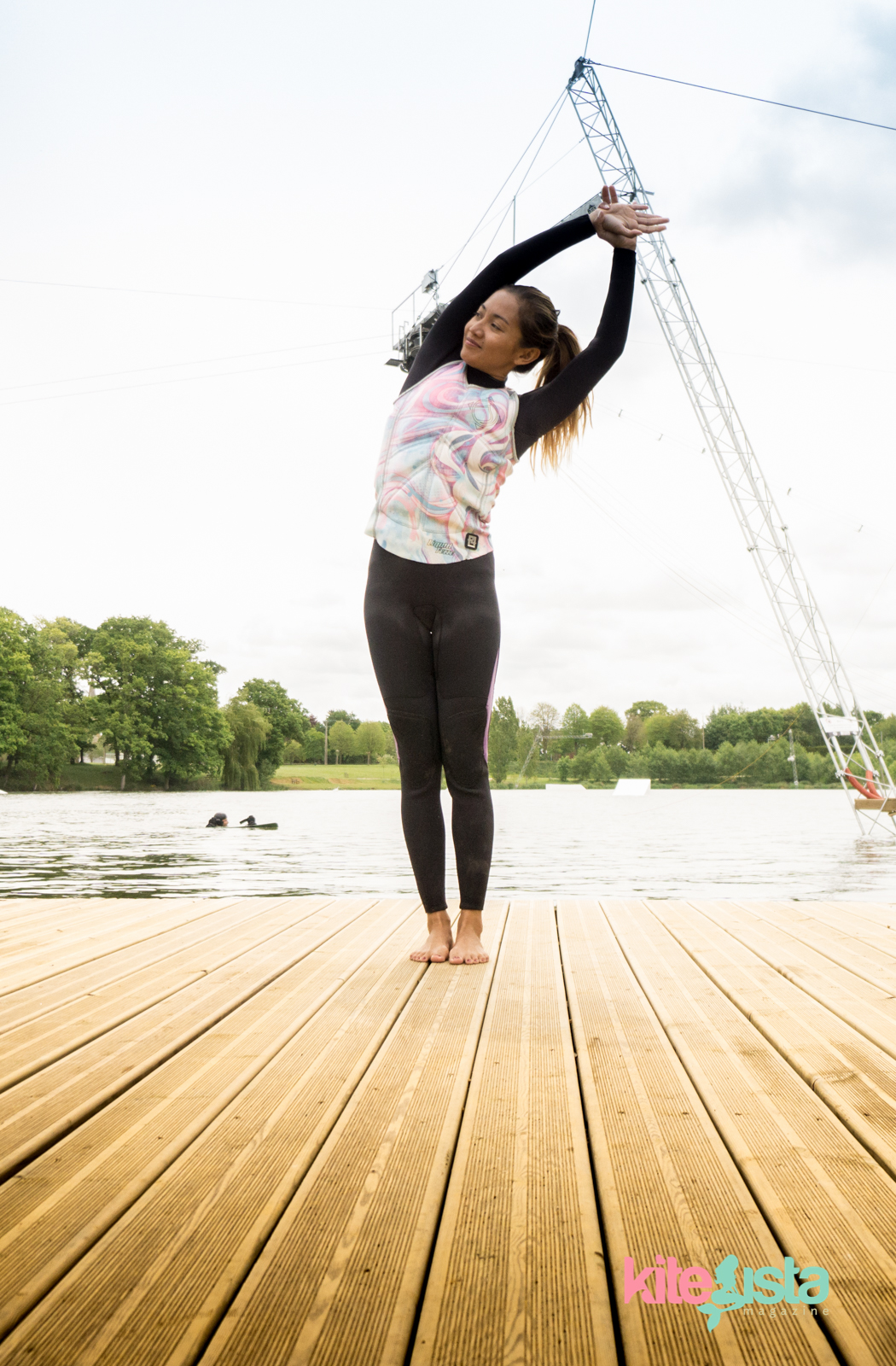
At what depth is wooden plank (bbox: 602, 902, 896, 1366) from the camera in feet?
1.83

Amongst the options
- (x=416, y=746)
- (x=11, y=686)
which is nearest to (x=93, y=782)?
(x=11, y=686)

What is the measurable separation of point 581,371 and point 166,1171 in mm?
1629

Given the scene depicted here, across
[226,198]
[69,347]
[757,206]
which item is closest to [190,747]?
[226,198]

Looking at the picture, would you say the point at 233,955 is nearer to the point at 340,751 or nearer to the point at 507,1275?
the point at 507,1275

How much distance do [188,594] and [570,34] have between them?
106 m

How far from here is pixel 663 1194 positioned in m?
0.71

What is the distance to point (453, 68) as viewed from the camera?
38.7 ft

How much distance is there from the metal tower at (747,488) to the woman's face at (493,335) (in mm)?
17077

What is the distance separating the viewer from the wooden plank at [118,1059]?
2.84 ft

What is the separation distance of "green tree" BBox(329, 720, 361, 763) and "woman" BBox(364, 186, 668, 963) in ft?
187

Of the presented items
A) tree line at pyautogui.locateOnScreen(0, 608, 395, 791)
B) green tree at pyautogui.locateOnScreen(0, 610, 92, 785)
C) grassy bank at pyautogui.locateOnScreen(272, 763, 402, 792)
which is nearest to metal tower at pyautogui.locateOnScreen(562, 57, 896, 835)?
tree line at pyautogui.locateOnScreen(0, 608, 395, 791)

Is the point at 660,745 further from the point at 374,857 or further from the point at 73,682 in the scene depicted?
the point at 374,857

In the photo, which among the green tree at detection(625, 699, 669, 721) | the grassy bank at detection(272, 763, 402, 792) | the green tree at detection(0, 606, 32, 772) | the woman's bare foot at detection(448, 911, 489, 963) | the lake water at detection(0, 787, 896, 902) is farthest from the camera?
the green tree at detection(625, 699, 669, 721)

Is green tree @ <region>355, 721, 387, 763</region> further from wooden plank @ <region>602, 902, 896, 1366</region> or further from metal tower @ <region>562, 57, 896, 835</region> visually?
wooden plank @ <region>602, 902, 896, 1366</region>
